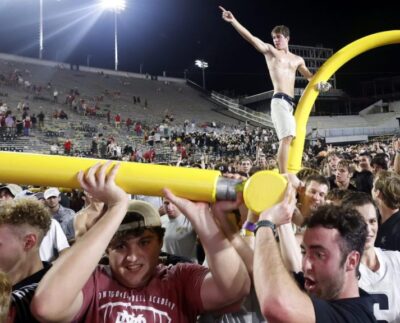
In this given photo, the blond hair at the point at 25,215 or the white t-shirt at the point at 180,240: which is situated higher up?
the blond hair at the point at 25,215

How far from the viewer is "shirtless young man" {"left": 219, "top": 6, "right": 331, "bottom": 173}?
469cm

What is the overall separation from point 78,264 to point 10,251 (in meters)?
0.79

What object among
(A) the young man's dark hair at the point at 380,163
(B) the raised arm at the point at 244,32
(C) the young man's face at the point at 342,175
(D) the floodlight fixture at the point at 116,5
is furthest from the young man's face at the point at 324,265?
(D) the floodlight fixture at the point at 116,5

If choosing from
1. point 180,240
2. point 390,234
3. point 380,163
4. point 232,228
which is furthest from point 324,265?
point 380,163

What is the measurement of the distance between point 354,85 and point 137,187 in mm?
53009

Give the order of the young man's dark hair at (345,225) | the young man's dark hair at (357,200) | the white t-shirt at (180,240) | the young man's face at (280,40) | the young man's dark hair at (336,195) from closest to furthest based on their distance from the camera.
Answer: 1. the young man's dark hair at (345,225)
2. the young man's dark hair at (357,200)
3. the young man's dark hair at (336,195)
4. the white t-shirt at (180,240)
5. the young man's face at (280,40)

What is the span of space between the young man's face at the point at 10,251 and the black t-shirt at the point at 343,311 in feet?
4.45

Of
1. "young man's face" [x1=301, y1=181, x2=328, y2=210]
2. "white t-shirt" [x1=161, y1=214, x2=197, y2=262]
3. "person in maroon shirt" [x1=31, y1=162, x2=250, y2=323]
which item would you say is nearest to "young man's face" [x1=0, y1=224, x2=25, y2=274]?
"person in maroon shirt" [x1=31, y1=162, x2=250, y2=323]

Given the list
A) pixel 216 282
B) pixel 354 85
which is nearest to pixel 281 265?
pixel 216 282

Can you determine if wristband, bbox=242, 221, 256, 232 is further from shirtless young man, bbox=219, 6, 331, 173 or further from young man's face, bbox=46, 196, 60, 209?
young man's face, bbox=46, 196, 60, 209

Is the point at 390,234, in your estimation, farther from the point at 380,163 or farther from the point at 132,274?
the point at 380,163

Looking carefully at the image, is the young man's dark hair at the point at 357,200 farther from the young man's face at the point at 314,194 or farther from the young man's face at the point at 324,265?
the young man's face at the point at 324,265

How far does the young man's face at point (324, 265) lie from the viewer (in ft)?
5.58

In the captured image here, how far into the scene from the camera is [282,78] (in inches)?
206
